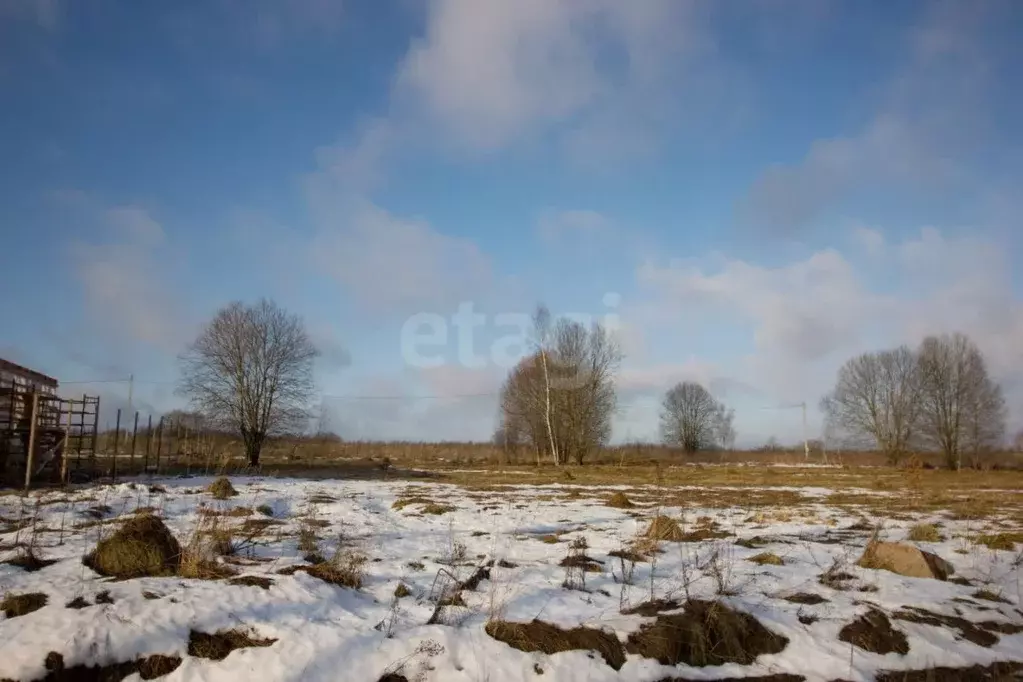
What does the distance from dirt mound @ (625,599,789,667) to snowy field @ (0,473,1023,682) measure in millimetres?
18

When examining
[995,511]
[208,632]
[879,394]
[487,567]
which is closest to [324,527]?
[487,567]

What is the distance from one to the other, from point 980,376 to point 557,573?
60723mm

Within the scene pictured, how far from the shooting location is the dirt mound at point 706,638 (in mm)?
5234

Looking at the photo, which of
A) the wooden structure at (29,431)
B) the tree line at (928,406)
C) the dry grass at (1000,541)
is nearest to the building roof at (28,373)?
the wooden structure at (29,431)

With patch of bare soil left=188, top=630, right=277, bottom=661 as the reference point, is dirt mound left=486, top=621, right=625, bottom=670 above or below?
below

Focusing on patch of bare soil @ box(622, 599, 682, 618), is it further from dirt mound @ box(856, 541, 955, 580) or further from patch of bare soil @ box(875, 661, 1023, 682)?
dirt mound @ box(856, 541, 955, 580)

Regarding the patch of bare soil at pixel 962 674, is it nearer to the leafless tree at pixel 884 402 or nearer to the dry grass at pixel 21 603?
the dry grass at pixel 21 603

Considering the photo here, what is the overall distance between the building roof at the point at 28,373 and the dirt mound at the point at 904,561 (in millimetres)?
27869

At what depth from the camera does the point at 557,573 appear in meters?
6.95

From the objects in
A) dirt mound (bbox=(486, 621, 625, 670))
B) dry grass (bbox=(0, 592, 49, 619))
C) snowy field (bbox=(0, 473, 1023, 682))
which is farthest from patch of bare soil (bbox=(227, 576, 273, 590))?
dirt mound (bbox=(486, 621, 625, 670))

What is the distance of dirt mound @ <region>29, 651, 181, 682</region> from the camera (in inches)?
174

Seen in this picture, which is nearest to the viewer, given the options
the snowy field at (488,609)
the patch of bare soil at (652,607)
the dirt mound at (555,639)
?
the snowy field at (488,609)

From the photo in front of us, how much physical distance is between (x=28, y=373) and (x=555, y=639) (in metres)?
28.9

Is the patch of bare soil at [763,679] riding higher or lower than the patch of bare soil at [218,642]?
lower
